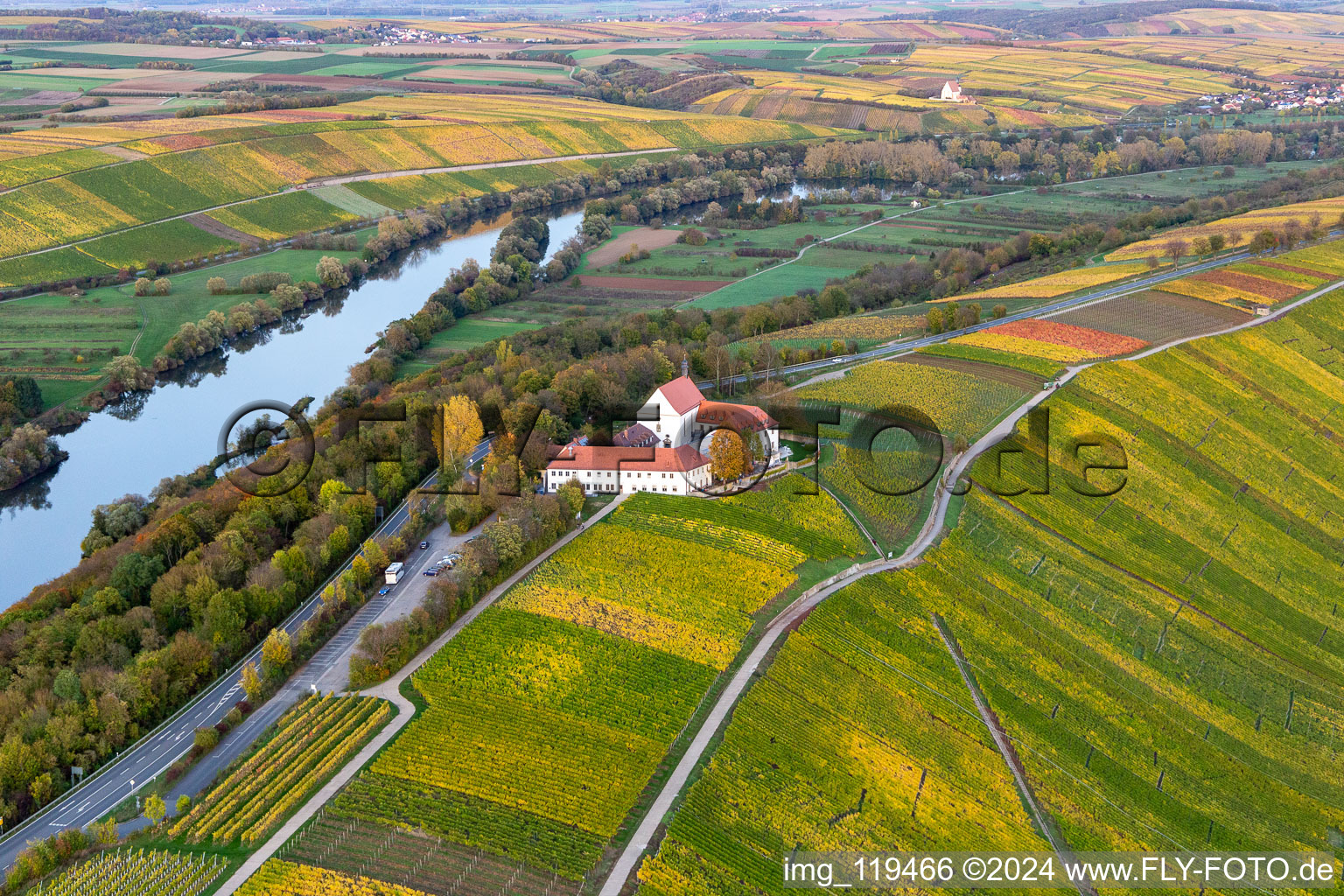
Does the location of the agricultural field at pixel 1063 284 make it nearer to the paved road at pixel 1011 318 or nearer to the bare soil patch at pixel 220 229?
the paved road at pixel 1011 318

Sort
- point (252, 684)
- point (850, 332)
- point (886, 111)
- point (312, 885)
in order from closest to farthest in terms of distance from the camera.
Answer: point (312, 885) < point (252, 684) < point (850, 332) < point (886, 111)

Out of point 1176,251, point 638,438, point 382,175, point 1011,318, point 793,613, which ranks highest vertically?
point 382,175

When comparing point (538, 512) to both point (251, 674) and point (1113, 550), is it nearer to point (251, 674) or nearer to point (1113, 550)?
point (251, 674)

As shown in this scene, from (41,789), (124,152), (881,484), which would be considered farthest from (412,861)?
(124,152)

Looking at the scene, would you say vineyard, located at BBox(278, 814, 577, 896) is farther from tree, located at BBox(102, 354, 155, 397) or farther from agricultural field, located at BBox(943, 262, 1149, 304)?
agricultural field, located at BBox(943, 262, 1149, 304)

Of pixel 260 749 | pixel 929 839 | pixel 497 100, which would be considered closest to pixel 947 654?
pixel 929 839

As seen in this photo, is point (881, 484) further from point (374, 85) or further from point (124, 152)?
point (374, 85)

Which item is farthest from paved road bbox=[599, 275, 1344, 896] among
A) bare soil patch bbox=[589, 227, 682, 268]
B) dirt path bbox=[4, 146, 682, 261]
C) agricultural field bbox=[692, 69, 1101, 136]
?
agricultural field bbox=[692, 69, 1101, 136]
